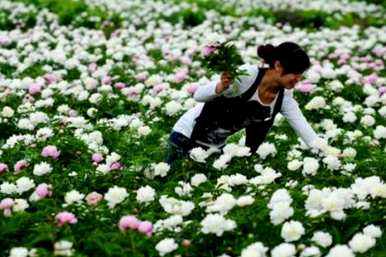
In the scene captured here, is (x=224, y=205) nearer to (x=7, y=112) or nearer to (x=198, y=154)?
(x=198, y=154)

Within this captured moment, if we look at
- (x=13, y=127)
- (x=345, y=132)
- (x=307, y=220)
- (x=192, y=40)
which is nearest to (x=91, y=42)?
(x=192, y=40)

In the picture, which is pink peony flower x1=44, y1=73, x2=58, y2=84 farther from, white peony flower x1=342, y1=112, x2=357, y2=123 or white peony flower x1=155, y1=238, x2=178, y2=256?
white peony flower x1=155, y1=238, x2=178, y2=256

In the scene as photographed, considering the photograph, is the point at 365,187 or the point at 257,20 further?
the point at 257,20

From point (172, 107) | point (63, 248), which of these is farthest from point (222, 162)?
point (172, 107)

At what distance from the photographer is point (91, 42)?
9.83 m

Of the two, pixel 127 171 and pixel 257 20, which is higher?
pixel 257 20

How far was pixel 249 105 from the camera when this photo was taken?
4.96 m

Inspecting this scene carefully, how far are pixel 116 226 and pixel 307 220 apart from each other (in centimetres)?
100

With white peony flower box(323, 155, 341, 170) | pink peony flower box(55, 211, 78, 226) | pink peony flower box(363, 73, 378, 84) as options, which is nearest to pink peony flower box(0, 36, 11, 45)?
pink peony flower box(363, 73, 378, 84)

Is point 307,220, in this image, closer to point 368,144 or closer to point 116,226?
point 116,226

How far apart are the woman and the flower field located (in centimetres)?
15

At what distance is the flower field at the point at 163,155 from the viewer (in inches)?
144

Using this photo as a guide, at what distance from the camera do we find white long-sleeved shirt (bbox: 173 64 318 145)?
15.6ft

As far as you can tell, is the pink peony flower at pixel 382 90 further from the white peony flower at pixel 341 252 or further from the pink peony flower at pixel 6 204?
the pink peony flower at pixel 6 204
